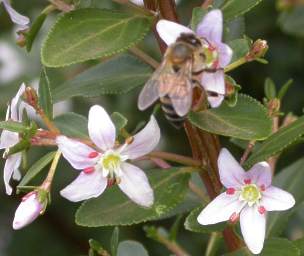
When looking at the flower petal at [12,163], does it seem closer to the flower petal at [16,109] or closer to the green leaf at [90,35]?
the flower petal at [16,109]

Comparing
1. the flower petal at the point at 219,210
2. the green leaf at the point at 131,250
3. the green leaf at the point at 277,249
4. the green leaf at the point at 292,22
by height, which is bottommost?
the green leaf at the point at 131,250

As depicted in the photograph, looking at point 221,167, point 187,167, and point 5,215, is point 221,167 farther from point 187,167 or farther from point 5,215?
point 5,215

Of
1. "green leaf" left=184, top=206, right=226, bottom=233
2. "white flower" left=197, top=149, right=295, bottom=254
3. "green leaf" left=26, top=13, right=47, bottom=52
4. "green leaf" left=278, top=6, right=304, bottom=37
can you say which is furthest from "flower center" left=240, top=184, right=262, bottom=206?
"green leaf" left=278, top=6, right=304, bottom=37

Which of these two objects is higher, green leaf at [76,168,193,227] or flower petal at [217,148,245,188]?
flower petal at [217,148,245,188]

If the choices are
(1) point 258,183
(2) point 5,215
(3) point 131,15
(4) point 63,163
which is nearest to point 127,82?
(3) point 131,15

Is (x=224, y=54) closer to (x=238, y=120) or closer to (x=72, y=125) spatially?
(x=238, y=120)

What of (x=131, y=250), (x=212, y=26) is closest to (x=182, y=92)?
(x=212, y=26)

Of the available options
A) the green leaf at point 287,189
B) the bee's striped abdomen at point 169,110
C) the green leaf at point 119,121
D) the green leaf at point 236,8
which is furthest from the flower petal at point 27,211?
the green leaf at point 287,189

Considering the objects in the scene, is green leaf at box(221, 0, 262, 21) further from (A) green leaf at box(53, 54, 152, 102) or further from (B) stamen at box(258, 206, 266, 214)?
(B) stamen at box(258, 206, 266, 214)
